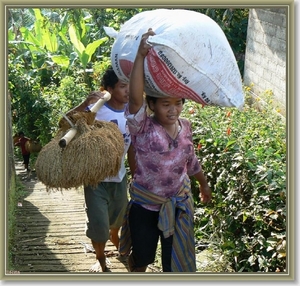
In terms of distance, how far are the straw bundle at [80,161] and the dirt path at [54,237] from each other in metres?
1.13

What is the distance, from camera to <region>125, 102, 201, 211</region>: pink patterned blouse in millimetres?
3869

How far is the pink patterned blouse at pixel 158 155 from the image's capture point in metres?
3.87

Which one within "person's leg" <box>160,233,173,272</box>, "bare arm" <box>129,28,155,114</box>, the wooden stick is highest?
"bare arm" <box>129,28,155,114</box>

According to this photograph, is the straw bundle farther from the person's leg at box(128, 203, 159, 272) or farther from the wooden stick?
the person's leg at box(128, 203, 159, 272)

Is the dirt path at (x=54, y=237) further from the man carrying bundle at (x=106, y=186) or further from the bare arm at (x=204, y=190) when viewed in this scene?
the bare arm at (x=204, y=190)

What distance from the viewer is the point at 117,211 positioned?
4.80 m

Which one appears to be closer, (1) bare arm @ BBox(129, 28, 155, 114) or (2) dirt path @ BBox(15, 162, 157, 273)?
(1) bare arm @ BBox(129, 28, 155, 114)

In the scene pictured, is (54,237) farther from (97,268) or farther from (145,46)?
(145,46)

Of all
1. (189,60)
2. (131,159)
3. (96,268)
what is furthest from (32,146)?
(189,60)

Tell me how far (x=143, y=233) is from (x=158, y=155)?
50 cm

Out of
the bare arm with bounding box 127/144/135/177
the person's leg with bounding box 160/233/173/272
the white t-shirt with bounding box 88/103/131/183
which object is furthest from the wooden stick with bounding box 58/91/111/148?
the person's leg with bounding box 160/233/173/272

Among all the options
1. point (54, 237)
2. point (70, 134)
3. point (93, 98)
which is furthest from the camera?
point (54, 237)

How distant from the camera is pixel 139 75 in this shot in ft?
11.5

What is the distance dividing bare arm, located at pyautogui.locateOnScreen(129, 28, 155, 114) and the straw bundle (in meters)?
0.33
